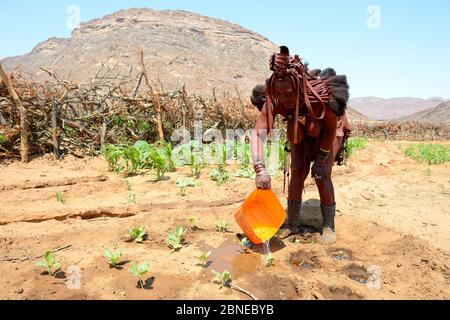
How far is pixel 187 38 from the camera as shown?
69.2 meters

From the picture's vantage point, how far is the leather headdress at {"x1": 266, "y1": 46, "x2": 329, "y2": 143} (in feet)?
8.93

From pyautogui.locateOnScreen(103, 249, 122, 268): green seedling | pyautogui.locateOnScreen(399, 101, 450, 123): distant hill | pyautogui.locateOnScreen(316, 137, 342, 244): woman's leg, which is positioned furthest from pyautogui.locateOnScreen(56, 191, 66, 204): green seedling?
pyautogui.locateOnScreen(399, 101, 450, 123): distant hill

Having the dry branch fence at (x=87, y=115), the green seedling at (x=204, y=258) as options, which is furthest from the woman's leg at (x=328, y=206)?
the dry branch fence at (x=87, y=115)

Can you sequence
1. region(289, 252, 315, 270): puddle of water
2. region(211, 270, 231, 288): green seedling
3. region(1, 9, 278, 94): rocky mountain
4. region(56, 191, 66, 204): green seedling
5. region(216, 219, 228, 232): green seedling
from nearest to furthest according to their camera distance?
region(211, 270, 231, 288): green seedling, region(289, 252, 315, 270): puddle of water, region(216, 219, 228, 232): green seedling, region(56, 191, 66, 204): green seedling, region(1, 9, 278, 94): rocky mountain

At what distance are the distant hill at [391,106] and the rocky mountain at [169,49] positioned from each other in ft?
264

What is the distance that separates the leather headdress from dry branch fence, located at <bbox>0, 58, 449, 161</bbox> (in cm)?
563

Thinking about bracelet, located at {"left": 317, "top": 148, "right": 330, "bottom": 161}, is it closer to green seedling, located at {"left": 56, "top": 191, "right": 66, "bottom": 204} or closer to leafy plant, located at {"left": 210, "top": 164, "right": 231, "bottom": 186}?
leafy plant, located at {"left": 210, "top": 164, "right": 231, "bottom": 186}

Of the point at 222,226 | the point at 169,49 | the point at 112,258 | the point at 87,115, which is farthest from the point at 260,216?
the point at 169,49

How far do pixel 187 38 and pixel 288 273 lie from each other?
232ft

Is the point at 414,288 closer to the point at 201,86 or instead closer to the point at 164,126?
the point at 164,126

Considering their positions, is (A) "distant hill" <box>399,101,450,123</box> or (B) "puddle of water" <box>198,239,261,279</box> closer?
(B) "puddle of water" <box>198,239,261,279</box>

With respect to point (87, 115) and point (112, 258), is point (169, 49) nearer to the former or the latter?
point (87, 115)

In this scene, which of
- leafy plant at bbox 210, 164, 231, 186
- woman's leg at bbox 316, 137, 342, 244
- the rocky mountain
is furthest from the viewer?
the rocky mountain
